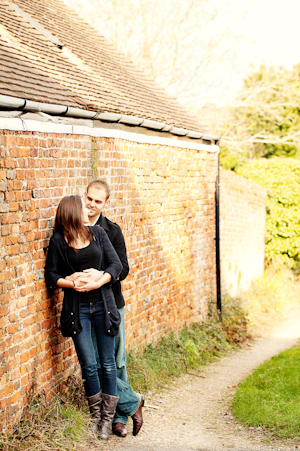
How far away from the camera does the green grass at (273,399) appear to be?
17.1ft

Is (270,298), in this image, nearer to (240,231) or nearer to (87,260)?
(240,231)

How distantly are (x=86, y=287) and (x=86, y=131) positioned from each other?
2.01 meters

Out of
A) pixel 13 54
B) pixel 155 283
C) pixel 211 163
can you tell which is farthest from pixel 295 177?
pixel 13 54

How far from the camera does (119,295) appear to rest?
4.70 m

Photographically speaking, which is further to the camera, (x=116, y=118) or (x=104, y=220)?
(x=116, y=118)

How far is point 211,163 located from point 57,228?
20.1 ft

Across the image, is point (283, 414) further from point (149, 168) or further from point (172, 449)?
point (149, 168)

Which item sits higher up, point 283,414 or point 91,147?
point 91,147

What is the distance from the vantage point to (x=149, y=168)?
732cm

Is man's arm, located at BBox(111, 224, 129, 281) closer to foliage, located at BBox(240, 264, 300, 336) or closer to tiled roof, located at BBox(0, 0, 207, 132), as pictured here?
tiled roof, located at BBox(0, 0, 207, 132)

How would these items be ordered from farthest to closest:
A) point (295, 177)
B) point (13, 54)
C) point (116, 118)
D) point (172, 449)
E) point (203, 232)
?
point (295, 177) < point (203, 232) < point (116, 118) < point (13, 54) < point (172, 449)

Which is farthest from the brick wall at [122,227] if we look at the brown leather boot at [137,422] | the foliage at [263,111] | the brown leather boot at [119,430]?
the foliage at [263,111]

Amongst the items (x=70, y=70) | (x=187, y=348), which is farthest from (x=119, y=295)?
(x=187, y=348)

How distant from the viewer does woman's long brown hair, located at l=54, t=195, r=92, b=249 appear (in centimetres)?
422
